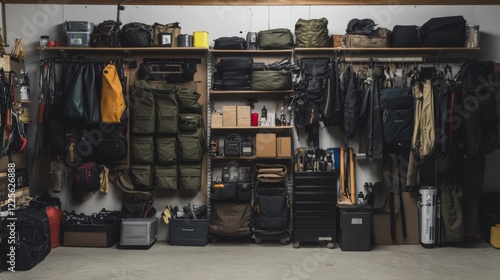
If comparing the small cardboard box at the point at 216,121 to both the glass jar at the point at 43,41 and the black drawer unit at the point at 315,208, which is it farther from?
the glass jar at the point at 43,41

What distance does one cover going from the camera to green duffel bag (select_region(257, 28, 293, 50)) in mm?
5391

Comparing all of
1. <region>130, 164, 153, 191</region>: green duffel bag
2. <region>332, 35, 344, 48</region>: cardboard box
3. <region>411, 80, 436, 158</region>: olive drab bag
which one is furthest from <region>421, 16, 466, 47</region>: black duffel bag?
<region>130, 164, 153, 191</region>: green duffel bag

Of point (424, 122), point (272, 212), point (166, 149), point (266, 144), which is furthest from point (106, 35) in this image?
point (424, 122)

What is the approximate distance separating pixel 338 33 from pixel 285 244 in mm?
2732

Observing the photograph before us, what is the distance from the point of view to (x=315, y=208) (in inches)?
209

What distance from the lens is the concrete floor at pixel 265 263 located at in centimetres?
427

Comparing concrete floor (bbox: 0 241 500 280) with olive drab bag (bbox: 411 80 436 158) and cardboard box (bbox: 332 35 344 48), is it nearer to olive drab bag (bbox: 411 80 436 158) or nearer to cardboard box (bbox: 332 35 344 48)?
olive drab bag (bbox: 411 80 436 158)

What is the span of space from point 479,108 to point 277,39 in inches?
96.1

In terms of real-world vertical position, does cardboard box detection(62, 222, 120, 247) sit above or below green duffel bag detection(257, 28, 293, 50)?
below

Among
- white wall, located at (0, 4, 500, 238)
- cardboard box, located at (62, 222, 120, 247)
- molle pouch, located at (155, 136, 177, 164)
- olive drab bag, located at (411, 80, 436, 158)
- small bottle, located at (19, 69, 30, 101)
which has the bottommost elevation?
cardboard box, located at (62, 222, 120, 247)

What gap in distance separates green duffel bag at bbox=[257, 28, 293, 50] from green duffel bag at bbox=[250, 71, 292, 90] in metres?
0.34

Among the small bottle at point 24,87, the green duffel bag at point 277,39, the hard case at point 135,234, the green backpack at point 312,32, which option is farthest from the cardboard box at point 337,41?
the small bottle at point 24,87

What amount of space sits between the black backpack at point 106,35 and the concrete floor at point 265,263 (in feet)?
8.05

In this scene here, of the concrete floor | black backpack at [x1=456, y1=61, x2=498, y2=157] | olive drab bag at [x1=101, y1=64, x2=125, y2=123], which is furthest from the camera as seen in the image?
olive drab bag at [x1=101, y1=64, x2=125, y2=123]
